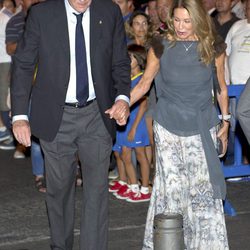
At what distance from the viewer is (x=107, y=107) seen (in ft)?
21.3

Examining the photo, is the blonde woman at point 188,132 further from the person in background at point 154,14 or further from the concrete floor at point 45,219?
the person in background at point 154,14

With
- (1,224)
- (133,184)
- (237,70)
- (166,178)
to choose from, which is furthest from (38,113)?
(237,70)

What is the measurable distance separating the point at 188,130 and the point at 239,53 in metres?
3.57

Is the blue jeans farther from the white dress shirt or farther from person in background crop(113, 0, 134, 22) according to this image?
the white dress shirt

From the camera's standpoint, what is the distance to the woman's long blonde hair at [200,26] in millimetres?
6609

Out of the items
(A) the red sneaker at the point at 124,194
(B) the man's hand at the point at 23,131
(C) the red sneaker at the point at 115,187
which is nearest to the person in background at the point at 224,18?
(C) the red sneaker at the point at 115,187

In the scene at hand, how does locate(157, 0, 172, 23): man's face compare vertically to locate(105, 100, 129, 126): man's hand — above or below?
below

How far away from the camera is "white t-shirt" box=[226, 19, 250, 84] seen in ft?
33.1

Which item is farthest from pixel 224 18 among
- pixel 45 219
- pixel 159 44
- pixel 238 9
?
pixel 159 44

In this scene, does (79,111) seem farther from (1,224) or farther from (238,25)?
(238,25)

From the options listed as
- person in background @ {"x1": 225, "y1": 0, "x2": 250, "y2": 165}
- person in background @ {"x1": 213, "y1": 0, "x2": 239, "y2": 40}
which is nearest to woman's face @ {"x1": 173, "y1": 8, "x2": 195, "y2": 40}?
person in background @ {"x1": 225, "y1": 0, "x2": 250, "y2": 165}

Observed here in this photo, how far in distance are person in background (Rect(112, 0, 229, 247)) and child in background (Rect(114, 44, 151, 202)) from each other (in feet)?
7.27

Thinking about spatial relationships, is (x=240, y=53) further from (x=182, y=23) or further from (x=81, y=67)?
(x=81, y=67)

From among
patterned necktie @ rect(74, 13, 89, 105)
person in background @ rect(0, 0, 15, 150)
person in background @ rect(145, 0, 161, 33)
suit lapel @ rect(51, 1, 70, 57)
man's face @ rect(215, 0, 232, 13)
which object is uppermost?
suit lapel @ rect(51, 1, 70, 57)
